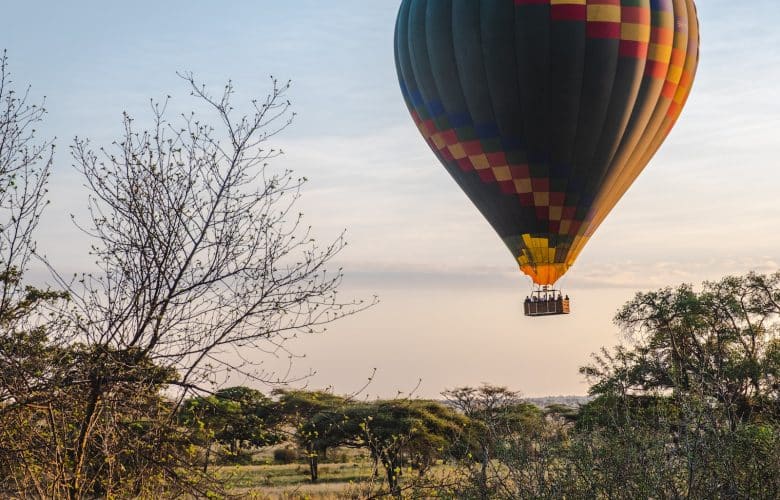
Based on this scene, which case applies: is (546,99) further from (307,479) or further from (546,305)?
(307,479)

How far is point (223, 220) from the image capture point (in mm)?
7324

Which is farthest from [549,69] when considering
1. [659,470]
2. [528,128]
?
[659,470]

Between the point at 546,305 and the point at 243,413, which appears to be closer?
the point at 243,413

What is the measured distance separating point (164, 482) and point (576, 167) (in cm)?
1531

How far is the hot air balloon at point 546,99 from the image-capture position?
1989 centimetres

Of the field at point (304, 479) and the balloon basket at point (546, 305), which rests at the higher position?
the balloon basket at point (546, 305)

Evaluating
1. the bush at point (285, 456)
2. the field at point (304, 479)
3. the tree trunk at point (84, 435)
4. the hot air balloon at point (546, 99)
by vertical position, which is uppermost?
the hot air balloon at point (546, 99)

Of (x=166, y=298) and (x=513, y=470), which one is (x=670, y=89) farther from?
(x=166, y=298)

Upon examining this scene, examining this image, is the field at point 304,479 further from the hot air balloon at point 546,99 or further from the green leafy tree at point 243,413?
the green leafy tree at point 243,413

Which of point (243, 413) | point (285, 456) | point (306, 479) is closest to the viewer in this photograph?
point (243, 413)

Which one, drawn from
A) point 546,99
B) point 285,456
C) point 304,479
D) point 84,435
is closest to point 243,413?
point 84,435

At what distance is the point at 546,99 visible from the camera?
66.4 ft

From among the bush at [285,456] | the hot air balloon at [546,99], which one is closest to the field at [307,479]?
the bush at [285,456]

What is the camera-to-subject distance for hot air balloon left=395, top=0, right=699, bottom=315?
19.9 meters
